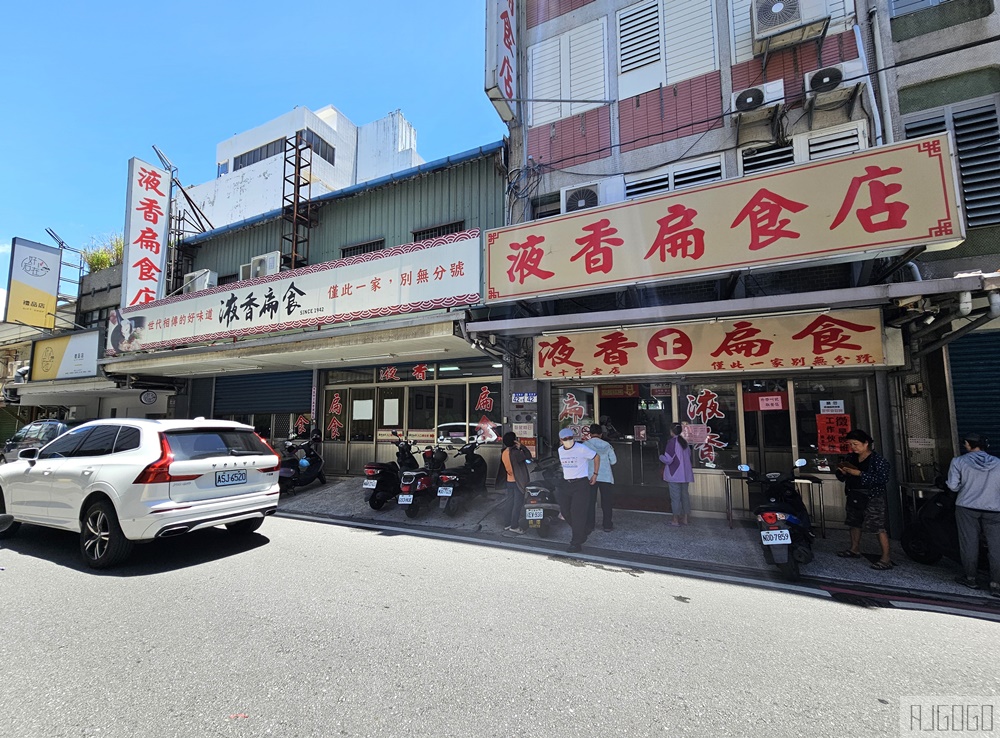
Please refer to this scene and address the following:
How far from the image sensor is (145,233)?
47.0 ft

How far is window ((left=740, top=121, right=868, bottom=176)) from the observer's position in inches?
306

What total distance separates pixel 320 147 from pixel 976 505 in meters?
37.0

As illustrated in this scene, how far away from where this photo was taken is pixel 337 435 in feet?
41.3

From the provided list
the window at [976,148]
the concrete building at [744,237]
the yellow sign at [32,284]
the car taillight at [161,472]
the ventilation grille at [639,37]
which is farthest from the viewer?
the yellow sign at [32,284]

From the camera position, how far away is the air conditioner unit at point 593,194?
9312 millimetres

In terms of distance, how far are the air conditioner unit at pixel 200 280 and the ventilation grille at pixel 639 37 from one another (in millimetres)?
13402

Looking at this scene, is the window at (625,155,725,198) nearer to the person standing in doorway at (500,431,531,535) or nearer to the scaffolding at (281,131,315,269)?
the person standing in doorway at (500,431,531,535)

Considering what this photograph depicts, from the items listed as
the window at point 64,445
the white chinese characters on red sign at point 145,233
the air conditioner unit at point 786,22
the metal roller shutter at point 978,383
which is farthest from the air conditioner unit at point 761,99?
the white chinese characters on red sign at point 145,233

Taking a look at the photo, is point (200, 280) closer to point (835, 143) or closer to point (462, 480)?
point (462, 480)

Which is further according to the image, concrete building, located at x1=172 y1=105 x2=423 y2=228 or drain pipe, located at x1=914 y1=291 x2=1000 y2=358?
concrete building, located at x1=172 y1=105 x2=423 y2=228

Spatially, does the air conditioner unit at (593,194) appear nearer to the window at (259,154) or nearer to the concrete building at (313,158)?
the concrete building at (313,158)

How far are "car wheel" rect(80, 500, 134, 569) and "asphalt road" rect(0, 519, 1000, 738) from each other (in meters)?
0.15

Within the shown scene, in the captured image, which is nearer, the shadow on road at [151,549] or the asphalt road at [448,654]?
the asphalt road at [448,654]

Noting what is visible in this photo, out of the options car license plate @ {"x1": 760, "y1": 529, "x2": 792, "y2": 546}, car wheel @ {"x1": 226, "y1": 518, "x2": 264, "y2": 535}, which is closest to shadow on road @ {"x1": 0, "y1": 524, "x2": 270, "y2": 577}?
car wheel @ {"x1": 226, "y1": 518, "x2": 264, "y2": 535}
